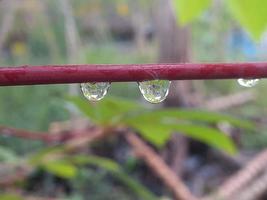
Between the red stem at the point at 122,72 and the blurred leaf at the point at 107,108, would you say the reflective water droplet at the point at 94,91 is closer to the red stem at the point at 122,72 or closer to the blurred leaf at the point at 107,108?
the red stem at the point at 122,72

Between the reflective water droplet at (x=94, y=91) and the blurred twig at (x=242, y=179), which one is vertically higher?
the blurred twig at (x=242, y=179)

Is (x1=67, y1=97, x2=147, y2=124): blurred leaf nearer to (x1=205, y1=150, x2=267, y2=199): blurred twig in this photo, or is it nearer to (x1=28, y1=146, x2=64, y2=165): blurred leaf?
(x1=28, y1=146, x2=64, y2=165): blurred leaf

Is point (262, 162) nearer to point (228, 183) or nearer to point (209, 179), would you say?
point (228, 183)

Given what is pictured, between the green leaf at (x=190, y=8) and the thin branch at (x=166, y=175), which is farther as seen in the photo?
the thin branch at (x=166, y=175)

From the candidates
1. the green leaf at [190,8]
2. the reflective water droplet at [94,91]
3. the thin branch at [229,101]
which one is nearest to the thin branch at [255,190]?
the thin branch at [229,101]

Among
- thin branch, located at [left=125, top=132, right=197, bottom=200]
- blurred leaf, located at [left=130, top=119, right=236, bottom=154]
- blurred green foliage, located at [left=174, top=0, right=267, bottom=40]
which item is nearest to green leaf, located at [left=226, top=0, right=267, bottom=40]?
blurred green foliage, located at [left=174, top=0, right=267, bottom=40]

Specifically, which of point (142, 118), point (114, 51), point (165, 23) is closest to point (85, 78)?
point (142, 118)

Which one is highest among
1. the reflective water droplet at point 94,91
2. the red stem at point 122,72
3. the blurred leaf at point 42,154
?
the blurred leaf at point 42,154
